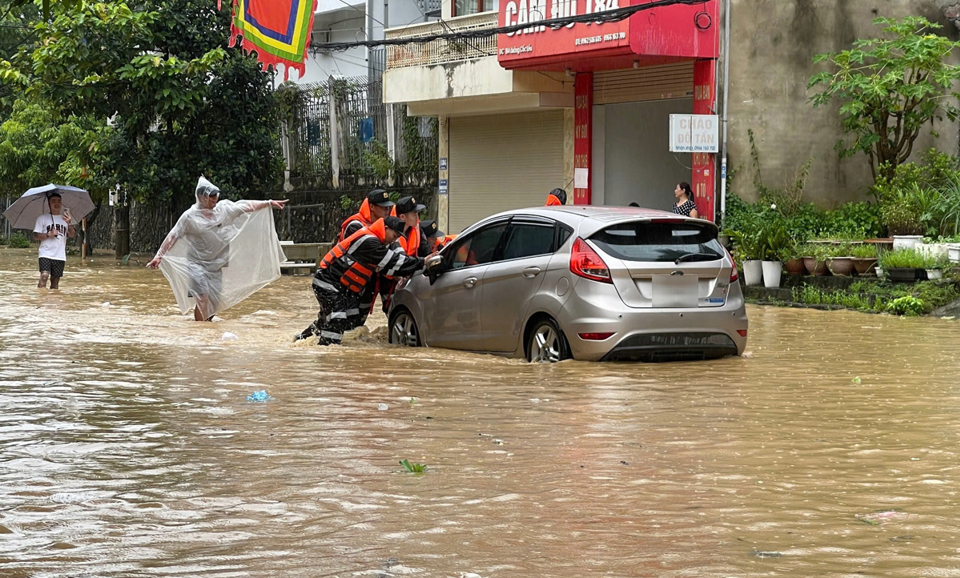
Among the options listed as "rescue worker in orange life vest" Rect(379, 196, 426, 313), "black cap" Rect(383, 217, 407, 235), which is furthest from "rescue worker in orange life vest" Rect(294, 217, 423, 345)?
"rescue worker in orange life vest" Rect(379, 196, 426, 313)

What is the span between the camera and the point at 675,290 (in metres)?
10.7

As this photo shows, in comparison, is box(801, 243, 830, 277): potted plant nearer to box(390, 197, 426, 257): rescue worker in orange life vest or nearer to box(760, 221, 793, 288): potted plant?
box(760, 221, 793, 288): potted plant

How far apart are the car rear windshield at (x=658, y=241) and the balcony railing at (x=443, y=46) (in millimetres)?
15480

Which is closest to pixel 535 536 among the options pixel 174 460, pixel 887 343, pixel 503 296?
pixel 174 460

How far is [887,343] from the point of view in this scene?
13.3 metres

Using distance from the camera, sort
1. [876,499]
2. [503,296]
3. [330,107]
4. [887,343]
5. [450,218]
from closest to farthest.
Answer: [876,499]
[503,296]
[887,343]
[450,218]
[330,107]

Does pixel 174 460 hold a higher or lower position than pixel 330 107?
lower

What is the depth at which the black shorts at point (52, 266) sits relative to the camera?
21141 mm

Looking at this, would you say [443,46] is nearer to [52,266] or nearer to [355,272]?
[52,266]

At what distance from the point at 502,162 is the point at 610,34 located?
23.6ft

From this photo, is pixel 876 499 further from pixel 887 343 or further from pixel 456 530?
pixel 887 343

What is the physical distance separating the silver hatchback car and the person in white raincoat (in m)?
4.95

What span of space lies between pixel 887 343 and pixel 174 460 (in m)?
8.59

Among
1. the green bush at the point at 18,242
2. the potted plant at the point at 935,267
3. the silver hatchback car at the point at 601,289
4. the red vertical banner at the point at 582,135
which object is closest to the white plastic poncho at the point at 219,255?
the silver hatchback car at the point at 601,289
